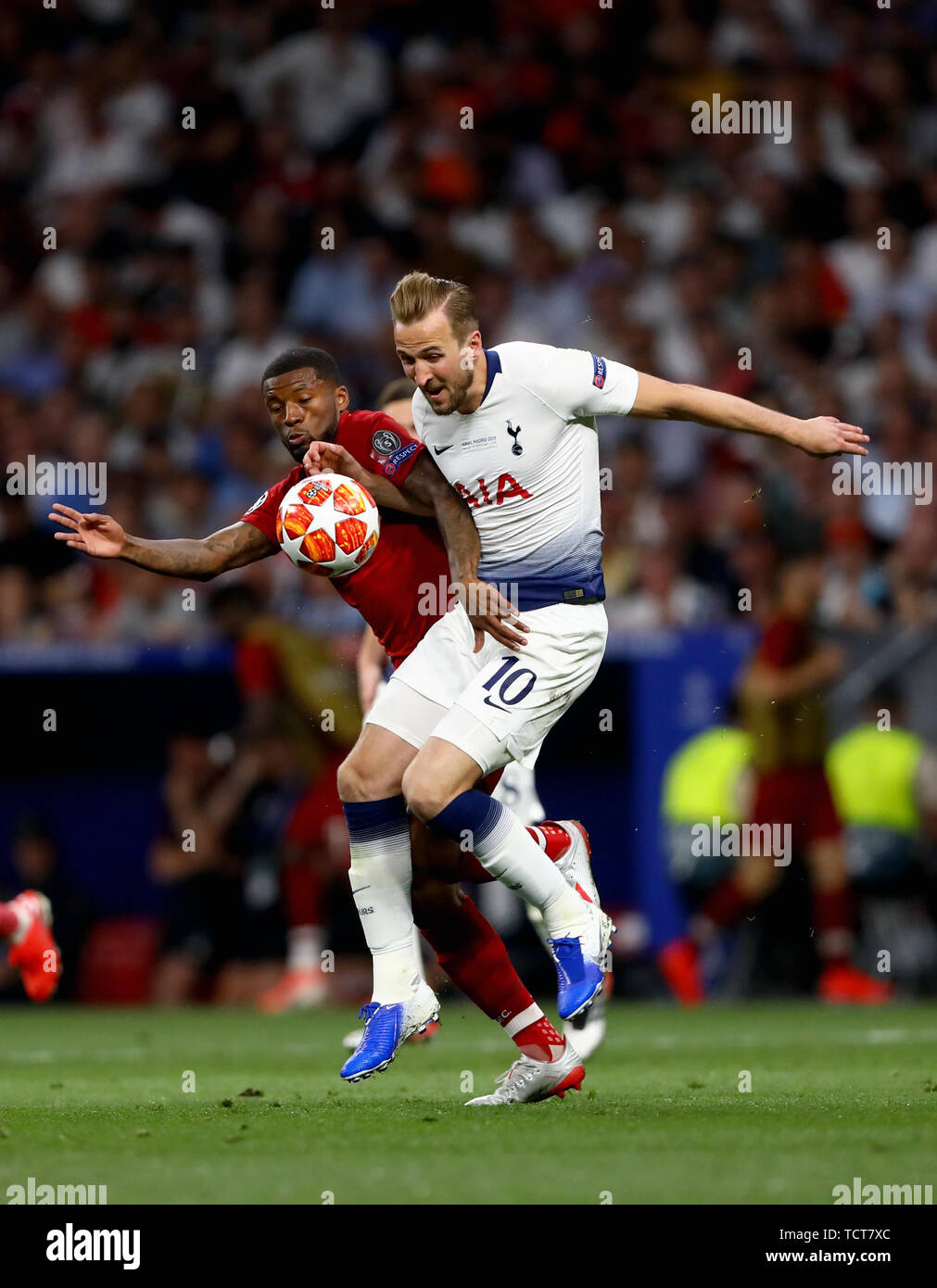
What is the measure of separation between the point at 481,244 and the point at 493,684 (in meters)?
9.99

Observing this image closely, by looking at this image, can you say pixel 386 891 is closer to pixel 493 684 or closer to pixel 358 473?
pixel 493 684

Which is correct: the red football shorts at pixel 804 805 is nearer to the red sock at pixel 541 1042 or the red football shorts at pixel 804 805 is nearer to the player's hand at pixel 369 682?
the player's hand at pixel 369 682

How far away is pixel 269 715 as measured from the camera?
12.9m

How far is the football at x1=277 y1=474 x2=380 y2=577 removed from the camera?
20.7 ft

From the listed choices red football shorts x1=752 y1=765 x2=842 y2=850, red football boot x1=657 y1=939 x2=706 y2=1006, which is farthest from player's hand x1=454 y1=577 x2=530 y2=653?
red football boot x1=657 y1=939 x2=706 y2=1006

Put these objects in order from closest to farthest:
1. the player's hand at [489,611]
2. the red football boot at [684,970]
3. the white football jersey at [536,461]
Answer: the player's hand at [489,611] → the white football jersey at [536,461] → the red football boot at [684,970]

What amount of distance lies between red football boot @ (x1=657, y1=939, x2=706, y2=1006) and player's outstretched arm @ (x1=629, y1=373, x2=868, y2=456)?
20.2ft

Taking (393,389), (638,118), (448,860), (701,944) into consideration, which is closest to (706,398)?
(448,860)

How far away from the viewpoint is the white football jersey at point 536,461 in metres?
6.45

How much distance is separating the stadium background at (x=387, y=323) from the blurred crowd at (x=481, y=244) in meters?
0.03

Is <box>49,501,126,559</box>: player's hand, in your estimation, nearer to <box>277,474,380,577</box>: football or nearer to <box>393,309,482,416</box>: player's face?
<box>277,474,380,577</box>: football

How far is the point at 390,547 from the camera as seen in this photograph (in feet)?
22.4

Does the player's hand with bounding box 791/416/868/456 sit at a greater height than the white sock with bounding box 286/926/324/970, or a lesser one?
greater

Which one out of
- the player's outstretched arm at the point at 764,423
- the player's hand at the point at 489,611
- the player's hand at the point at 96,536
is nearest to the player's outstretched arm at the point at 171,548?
the player's hand at the point at 96,536
